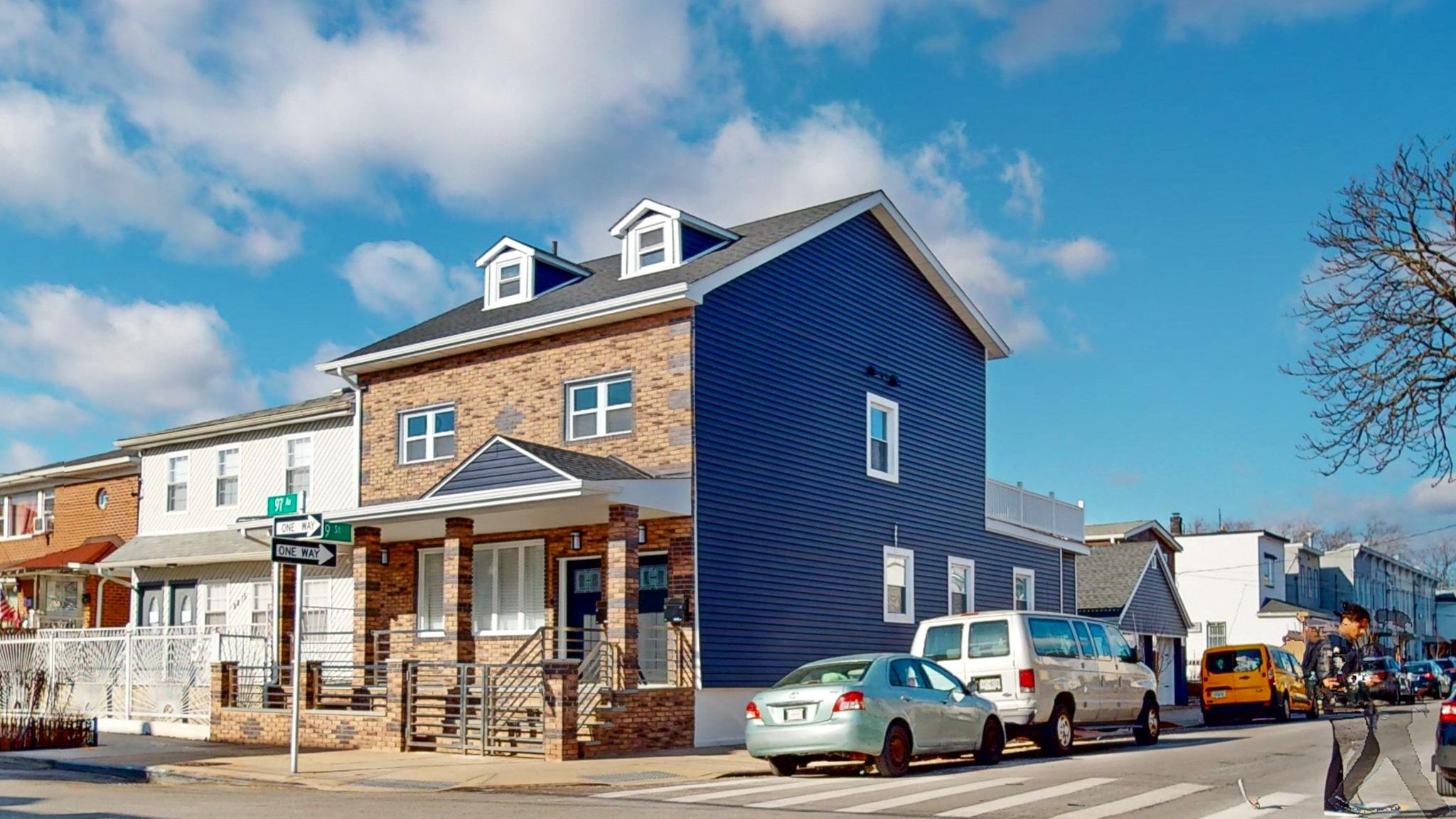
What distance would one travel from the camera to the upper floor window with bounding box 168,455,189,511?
31203mm

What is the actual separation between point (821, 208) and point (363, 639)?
37.5 feet

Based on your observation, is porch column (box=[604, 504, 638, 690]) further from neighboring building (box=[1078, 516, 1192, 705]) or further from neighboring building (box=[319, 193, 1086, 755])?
neighboring building (box=[1078, 516, 1192, 705])

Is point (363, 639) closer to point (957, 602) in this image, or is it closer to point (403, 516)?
point (403, 516)

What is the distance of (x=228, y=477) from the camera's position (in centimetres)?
3014

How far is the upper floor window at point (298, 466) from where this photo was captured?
28.6 m

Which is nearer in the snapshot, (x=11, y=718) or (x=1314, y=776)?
(x=1314, y=776)

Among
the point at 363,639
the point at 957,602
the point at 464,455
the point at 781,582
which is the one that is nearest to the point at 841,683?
the point at 781,582

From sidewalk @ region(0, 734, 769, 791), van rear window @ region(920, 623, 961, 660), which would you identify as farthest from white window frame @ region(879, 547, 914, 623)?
sidewalk @ region(0, 734, 769, 791)

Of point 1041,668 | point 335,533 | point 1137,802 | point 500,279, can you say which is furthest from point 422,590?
point 1137,802

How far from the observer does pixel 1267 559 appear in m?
60.8

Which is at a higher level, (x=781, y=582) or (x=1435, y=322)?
(x=1435, y=322)

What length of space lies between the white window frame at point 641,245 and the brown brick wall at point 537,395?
2.16 meters

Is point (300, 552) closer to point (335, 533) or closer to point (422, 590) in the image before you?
point (335, 533)

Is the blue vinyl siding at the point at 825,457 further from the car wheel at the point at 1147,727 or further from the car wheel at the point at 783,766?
the car wheel at the point at 1147,727
